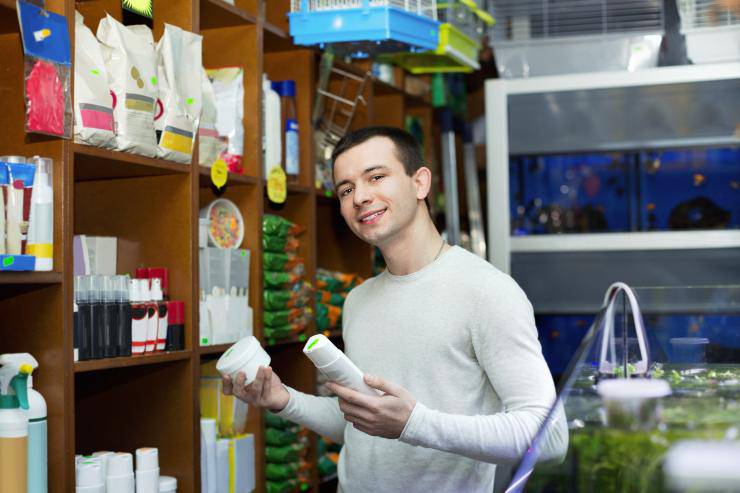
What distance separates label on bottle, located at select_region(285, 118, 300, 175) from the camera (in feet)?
10.0

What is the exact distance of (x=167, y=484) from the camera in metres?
2.38

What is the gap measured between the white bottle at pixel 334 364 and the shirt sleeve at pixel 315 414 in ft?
1.37

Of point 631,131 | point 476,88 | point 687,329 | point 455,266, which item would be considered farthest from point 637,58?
point 455,266

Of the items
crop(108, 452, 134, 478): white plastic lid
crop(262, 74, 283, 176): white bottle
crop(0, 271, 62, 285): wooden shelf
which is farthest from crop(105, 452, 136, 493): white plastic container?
crop(262, 74, 283, 176): white bottle

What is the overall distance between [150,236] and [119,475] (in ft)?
2.16

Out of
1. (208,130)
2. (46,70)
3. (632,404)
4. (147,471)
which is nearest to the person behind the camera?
(632,404)

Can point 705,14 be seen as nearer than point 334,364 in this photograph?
No

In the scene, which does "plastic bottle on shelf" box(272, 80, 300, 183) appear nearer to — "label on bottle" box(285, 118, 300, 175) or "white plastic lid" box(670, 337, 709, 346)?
"label on bottle" box(285, 118, 300, 175)

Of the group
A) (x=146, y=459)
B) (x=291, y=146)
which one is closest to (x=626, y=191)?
(x=291, y=146)

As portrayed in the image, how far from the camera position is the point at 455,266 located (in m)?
2.01

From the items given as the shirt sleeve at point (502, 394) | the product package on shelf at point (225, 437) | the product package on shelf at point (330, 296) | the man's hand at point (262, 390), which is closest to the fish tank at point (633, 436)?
the shirt sleeve at point (502, 394)

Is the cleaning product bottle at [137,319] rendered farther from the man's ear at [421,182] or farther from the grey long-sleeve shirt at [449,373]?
the man's ear at [421,182]

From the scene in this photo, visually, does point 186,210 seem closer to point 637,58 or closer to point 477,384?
point 477,384

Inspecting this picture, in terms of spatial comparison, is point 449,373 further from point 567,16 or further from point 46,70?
point 567,16
